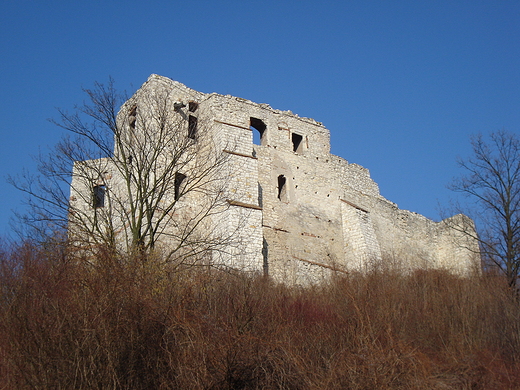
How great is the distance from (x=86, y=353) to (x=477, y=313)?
342 inches

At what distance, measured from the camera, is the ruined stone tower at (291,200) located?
1612cm

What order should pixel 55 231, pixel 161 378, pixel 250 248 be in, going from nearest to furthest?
pixel 161 378 < pixel 55 231 < pixel 250 248

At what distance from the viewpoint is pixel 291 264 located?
17297 mm

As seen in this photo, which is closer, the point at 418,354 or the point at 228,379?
the point at 228,379

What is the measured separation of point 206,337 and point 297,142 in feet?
44.8

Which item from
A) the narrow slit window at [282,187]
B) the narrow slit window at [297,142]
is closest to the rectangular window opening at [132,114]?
the narrow slit window at [282,187]

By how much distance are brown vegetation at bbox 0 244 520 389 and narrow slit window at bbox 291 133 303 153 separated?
9.84 metres

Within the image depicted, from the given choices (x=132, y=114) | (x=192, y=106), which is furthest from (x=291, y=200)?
(x=132, y=114)

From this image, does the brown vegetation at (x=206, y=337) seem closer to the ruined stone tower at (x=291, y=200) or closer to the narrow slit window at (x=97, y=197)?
the narrow slit window at (x=97, y=197)

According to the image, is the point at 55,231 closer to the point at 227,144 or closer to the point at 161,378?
the point at 161,378

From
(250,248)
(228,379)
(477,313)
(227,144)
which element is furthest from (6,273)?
(477,313)

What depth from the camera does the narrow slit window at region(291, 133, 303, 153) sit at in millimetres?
20803

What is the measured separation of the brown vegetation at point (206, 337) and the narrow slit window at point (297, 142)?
9838 millimetres

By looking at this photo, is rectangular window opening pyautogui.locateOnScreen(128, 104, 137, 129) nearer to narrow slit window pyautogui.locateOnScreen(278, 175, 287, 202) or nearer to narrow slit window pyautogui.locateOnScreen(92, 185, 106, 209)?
narrow slit window pyautogui.locateOnScreen(92, 185, 106, 209)
